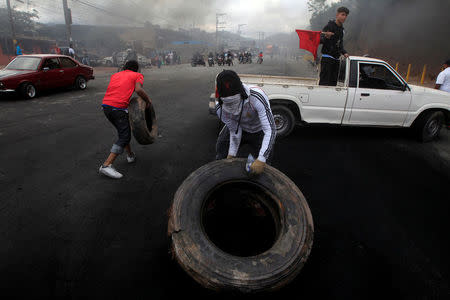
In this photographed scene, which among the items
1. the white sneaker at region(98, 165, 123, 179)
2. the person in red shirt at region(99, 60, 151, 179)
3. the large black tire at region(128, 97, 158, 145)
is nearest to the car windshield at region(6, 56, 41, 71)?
the person in red shirt at region(99, 60, 151, 179)

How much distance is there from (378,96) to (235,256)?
202 inches

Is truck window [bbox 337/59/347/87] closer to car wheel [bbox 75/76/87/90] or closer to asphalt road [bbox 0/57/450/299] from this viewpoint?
asphalt road [bbox 0/57/450/299]

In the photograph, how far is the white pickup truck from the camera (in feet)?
18.6

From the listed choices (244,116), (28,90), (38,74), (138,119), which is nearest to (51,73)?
(38,74)

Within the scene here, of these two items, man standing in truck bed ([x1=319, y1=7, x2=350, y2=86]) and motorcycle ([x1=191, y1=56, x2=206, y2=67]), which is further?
motorcycle ([x1=191, y1=56, x2=206, y2=67])

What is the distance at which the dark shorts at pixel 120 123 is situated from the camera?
4.03m

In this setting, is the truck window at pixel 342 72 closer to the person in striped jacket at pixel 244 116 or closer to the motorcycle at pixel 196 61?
the person in striped jacket at pixel 244 116

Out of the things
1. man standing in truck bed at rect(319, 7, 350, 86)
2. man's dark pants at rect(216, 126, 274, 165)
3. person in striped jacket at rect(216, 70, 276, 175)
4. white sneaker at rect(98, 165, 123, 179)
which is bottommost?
white sneaker at rect(98, 165, 123, 179)

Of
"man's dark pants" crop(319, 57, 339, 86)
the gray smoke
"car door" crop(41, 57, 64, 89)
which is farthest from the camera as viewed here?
the gray smoke

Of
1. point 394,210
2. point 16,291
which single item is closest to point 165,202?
point 16,291

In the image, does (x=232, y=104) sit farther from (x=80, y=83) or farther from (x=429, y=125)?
(x=80, y=83)

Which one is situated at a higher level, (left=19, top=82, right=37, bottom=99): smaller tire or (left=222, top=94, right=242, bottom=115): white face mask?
(left=222, top=94, right=242, bottom=115): white face mask

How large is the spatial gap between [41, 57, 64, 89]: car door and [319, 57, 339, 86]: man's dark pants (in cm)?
939

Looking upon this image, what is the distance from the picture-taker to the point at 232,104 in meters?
2.54
